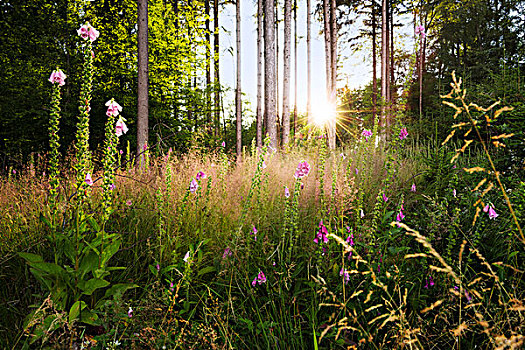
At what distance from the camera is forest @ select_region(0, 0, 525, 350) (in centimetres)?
164

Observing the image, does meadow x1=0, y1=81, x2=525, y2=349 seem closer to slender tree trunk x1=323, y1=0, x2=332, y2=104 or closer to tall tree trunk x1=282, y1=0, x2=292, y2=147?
tall tree trunk x1=282, y1=0, x2=292, y2=147

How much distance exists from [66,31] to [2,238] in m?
8.47

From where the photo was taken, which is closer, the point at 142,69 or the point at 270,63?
the point at 142,69

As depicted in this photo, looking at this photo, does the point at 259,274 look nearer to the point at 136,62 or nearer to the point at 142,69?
the point at 142,69

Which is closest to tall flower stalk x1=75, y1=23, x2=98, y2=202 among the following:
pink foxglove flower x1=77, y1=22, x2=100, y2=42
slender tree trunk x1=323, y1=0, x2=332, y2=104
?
pink foxglove flower x1=77, y1=22, x2=100, y2=42

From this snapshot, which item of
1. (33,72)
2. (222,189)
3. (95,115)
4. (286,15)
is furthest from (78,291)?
(286,15)

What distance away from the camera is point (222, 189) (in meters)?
3.47

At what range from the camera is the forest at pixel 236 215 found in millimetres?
1639

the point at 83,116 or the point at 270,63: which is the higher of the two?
the point at 270,63

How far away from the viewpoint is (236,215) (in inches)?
106

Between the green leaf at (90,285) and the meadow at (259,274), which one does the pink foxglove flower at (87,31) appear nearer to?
the meadow at (259,274)

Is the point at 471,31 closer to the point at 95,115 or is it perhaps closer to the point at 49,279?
the point at 95,115

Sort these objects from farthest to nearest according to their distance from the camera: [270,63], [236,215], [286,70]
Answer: [286,70]
[270,63]
[236,215]

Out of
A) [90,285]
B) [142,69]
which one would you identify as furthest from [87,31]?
[142,69]
